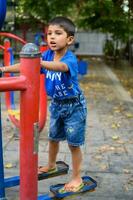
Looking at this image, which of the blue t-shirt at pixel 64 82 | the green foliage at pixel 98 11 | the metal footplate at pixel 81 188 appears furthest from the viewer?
the green foliage at pixel 98 11

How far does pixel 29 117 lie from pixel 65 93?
99 cm

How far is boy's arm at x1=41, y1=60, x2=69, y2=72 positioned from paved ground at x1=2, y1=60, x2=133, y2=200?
3.52ft

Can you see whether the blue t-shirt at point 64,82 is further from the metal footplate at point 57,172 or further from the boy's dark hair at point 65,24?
the metal footplate at point 57,172

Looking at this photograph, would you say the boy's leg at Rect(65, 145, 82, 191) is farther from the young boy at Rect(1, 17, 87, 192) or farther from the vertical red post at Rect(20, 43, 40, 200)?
the vertical red post at Rect(20, 43, 40, 200)

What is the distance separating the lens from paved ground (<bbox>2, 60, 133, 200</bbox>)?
3.88 m

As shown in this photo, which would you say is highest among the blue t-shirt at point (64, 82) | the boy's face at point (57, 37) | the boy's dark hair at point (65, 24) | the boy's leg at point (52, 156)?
the boy's dark hair at point (65, 24)

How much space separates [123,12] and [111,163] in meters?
7.78

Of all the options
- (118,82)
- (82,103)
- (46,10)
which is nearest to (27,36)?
(46,10)

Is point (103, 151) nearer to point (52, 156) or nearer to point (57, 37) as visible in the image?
point (52, 156)

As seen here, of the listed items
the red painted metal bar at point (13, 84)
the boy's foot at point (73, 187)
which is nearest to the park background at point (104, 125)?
the boy's foot at point (73, 187)

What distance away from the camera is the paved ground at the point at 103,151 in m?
3.88

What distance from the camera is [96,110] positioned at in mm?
7738

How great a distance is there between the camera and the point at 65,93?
3473mm

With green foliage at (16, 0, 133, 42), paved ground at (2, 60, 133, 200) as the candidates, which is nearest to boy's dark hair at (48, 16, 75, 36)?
paved ground at (2, 60, 133, 200)
